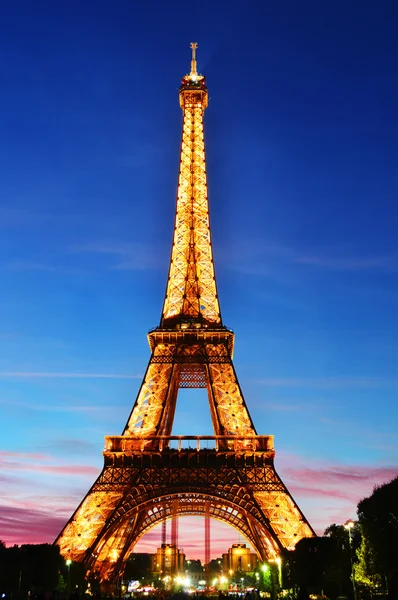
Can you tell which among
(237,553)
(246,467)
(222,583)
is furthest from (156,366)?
(237,553)

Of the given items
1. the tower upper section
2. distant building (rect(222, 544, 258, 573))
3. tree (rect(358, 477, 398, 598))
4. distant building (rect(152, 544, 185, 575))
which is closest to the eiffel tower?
the tower upper section

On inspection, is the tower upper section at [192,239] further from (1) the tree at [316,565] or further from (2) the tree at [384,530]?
(2) the tree at [384,530]

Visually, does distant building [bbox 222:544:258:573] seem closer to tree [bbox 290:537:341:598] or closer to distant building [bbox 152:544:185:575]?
distant building [bbox 152:544:185:575]

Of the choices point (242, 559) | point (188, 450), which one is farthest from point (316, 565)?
point (242, 559)

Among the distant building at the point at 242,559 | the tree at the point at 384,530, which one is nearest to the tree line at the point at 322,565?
the tree at the point at 384,530

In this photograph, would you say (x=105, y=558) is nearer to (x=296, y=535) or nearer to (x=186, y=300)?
(x=296, y=535)

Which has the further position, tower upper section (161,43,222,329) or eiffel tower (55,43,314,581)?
tower upper section (161,43,222,329)
